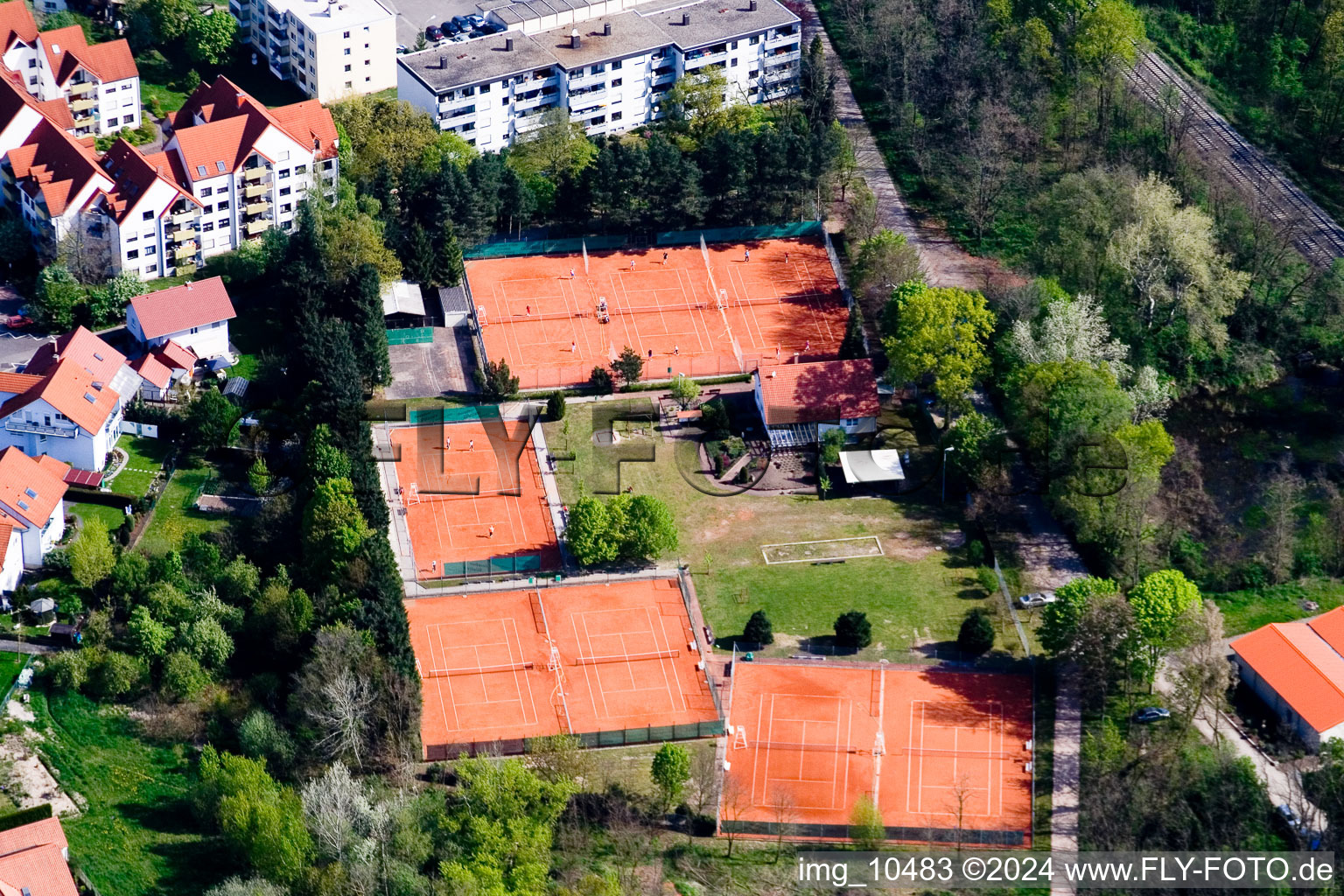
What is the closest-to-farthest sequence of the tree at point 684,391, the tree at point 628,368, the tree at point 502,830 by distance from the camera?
the tree at point 502,830 → the tree at point 684,391 → the tree at point 628,368

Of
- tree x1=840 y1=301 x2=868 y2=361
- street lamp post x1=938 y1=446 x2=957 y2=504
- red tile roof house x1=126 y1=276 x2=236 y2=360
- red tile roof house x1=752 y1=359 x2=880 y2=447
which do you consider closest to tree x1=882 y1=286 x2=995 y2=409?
red tile roof house x1=752 y1=359 x2=880 y2=447

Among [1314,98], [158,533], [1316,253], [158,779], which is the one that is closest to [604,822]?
[158,779]

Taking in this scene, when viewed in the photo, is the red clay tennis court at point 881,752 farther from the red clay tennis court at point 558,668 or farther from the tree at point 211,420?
the tree at point 211,420

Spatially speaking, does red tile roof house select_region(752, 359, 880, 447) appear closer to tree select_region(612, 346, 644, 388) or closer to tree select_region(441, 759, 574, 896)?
tree select_region(612, 346, 644, 388)

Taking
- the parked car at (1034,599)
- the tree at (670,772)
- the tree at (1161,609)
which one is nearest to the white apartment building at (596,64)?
the parked car at (1034,599)

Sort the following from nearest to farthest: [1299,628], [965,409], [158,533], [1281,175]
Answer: [1299,628]
[158,533]
[965,409]
[1281,175]

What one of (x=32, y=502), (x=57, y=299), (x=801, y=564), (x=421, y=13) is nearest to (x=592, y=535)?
(x=801, y=564)

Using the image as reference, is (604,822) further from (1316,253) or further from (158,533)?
(1316,253)
